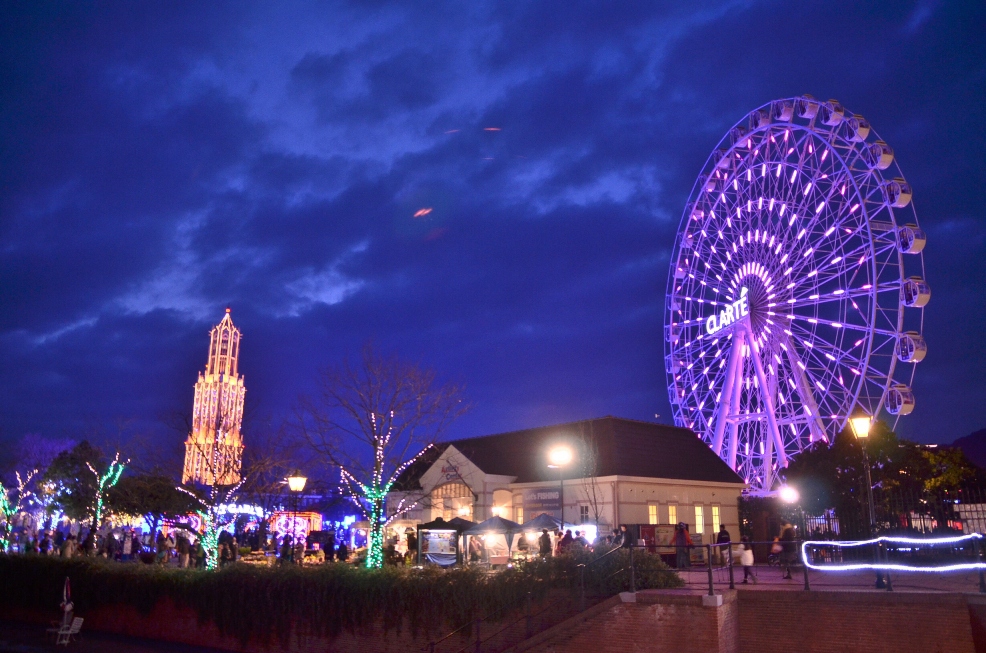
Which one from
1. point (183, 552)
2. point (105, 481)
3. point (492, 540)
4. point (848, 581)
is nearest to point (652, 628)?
point (848, 581)

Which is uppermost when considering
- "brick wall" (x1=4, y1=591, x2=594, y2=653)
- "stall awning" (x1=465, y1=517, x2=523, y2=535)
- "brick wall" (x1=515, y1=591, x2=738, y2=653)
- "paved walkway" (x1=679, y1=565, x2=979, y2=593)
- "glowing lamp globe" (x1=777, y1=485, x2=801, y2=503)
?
"glowing lamp globe" (x1=777, y1=485, x2=801, y2=503)

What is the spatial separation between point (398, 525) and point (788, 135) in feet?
91.4

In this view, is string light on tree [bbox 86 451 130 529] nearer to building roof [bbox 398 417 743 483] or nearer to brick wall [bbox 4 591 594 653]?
brick wall [bbox 4 591 594 653]

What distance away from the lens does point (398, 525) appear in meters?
39.4

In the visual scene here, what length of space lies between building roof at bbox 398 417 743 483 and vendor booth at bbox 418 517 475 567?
A: 663 cm

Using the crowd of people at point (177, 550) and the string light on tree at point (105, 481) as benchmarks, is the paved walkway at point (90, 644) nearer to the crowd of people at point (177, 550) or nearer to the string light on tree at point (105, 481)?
the crowd of people at point (177, 550)

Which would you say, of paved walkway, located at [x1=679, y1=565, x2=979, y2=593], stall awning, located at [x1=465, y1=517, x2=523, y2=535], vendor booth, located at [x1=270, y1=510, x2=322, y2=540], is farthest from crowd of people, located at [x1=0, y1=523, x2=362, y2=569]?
paved walkway, located at [x1=679, y1=565, x2=979, y2=593]

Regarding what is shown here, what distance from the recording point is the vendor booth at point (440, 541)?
27.6 meters

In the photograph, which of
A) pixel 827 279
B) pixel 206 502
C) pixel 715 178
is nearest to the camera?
pixel 206 502

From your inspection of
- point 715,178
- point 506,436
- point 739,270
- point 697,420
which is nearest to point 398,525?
point 506,436

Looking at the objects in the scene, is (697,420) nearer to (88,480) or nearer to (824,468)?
(824,468)

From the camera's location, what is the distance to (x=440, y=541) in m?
28.6

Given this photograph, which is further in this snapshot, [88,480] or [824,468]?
[88,480]

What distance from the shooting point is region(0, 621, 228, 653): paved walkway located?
22.0 m
